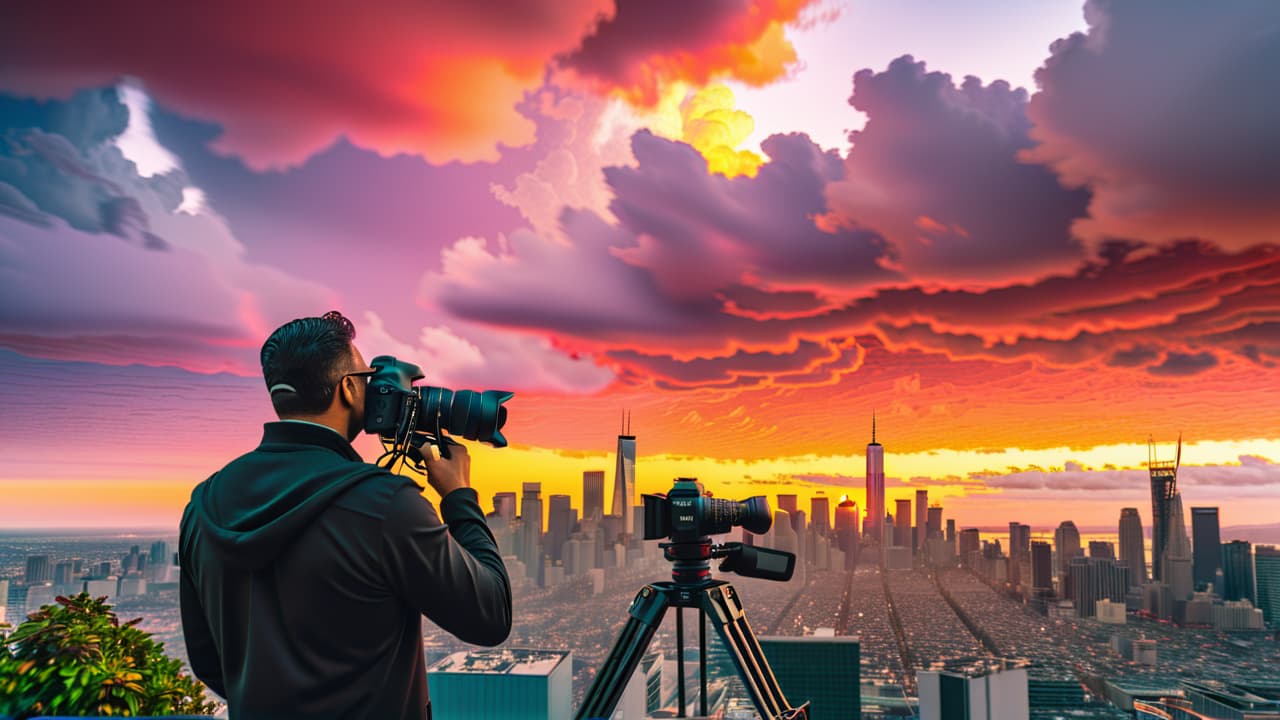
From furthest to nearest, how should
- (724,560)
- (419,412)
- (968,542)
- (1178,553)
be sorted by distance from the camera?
1. (968,542)
2. (1178,553)
3. (724,560)
4. (419,412)

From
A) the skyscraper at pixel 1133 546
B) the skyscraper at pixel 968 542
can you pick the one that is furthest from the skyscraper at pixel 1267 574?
the skyscraper at pixel 968 542

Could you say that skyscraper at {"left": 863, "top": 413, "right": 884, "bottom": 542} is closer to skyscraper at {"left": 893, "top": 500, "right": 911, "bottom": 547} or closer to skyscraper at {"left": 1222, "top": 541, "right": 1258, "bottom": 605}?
skyscraper at {"left": 893, "top": 500, "right": 911, "bottom": 547}

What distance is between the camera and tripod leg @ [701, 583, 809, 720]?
2.07 meters

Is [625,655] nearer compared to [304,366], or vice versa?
[304,366]

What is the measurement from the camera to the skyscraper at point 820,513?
182 inches

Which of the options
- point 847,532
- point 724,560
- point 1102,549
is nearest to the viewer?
point 724,560

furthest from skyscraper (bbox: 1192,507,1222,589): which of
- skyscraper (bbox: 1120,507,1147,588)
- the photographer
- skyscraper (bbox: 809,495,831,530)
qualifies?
the photographer

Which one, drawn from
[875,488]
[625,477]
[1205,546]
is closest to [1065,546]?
[1205,546]

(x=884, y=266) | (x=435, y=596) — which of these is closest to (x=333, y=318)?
(x=435, y=596)

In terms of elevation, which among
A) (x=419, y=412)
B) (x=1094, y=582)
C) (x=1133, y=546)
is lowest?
(x=1094, y=582)

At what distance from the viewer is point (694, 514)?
2027 mm

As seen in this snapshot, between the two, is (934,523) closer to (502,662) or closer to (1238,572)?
(1238,572)

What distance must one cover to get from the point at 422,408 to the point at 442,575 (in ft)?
0.97

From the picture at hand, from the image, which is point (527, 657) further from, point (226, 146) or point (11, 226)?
point (11, 226)
